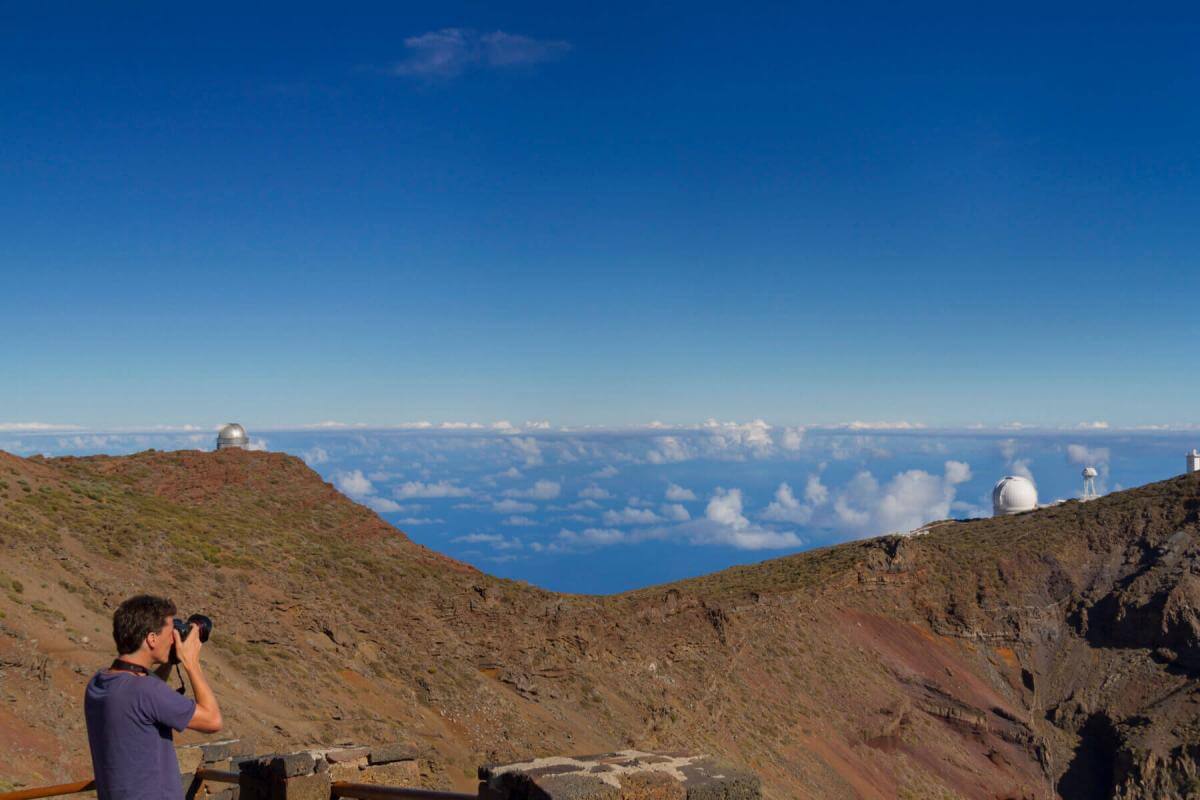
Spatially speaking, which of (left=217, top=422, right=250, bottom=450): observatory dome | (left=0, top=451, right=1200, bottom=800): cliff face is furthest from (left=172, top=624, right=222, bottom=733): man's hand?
(left=217, top=422, right=250, bottom=450): observatory dome

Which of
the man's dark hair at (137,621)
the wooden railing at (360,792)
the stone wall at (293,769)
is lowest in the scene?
the stone wall at (293,769)

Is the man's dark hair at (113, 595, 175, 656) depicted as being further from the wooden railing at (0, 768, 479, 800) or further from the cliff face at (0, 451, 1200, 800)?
the cliff face at (0, 451, 1200, 800)

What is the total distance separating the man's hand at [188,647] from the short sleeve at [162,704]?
184 mm

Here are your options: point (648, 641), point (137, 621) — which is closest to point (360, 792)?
point (137, 621)

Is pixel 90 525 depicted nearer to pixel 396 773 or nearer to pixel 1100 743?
pixel 396 773

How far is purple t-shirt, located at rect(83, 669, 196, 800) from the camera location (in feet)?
15.6

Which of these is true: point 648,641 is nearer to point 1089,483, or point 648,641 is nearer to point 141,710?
point 141,710

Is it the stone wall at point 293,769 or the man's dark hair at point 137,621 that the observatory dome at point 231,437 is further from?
the man's dark hair at point 137,621

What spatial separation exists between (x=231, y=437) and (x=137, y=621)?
3795cm

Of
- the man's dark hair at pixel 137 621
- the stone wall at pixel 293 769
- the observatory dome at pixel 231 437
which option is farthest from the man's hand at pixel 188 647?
the observatory dome at pixel 231 437

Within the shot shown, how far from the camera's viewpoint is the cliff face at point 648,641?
66.4 feet

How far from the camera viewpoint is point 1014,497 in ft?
241

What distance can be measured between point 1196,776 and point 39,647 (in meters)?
47.8

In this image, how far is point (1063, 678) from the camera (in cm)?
5112
